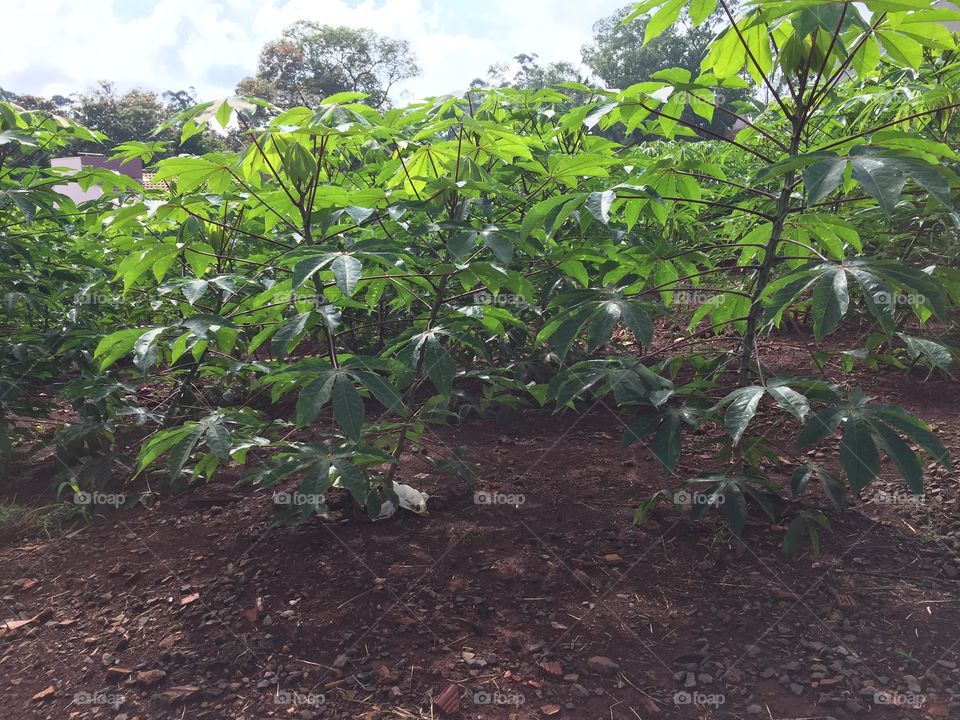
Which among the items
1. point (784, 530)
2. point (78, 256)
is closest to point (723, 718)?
point (784, 530)

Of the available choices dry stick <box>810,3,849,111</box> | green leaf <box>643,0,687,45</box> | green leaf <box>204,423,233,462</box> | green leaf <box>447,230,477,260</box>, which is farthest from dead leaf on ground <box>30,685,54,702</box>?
dry stick <box>810,3,849,111</box>

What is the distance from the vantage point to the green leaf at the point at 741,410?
149cm

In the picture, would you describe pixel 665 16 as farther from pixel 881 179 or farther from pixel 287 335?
pixel 287 335

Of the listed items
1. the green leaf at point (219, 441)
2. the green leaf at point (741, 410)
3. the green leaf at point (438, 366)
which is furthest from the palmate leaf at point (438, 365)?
the green leaf at point (741, 410)

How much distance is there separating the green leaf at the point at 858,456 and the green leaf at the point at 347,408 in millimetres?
1157

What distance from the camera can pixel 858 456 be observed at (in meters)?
1.44

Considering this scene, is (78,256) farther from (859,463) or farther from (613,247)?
(859,463)

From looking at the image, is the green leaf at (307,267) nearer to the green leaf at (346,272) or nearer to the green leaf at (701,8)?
the green leaf at (346,272)

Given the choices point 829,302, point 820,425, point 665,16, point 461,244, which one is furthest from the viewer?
point 665,16

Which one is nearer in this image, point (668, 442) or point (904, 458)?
point (904, 458)

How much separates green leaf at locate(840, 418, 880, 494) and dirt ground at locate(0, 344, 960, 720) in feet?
1.69

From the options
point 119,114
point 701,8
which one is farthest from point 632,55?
point 701,8

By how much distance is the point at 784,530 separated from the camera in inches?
82.4

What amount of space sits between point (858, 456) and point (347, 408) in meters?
1.24
